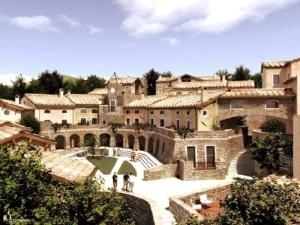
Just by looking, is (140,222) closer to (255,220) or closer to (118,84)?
(255,220)

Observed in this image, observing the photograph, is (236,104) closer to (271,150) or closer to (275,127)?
(275,127)

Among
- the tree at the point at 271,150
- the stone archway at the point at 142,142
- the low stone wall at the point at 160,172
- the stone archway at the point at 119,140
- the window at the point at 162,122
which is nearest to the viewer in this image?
the tree at the point at 271,150

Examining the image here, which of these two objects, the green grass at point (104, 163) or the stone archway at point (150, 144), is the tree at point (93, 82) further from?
the green grass at point (104, 163)

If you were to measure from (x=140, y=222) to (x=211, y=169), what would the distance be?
477 inches

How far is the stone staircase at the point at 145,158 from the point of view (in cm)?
4145

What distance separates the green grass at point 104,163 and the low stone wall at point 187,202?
14918 millimetres

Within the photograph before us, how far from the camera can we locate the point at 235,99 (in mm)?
42656

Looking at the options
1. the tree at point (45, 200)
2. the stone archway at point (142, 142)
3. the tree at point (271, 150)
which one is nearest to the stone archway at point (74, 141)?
the stone archway at point (142, 142)

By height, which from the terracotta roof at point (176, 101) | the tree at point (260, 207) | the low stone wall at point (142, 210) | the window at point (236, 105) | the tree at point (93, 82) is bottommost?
the low stone wall at point (142, 210)

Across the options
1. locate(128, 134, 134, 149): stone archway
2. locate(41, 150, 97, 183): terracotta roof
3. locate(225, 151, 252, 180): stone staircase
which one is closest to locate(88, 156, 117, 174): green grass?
locate(128, 134, 134, 149): stone archway

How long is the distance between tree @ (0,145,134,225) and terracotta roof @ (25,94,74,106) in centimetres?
3986

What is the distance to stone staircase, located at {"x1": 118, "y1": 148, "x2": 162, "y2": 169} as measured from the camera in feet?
136

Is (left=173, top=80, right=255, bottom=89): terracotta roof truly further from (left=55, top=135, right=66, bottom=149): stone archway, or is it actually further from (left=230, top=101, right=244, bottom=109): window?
(left=55, top=135, right=66, bottom=149): stone archway

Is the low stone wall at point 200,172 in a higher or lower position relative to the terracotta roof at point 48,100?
lower
